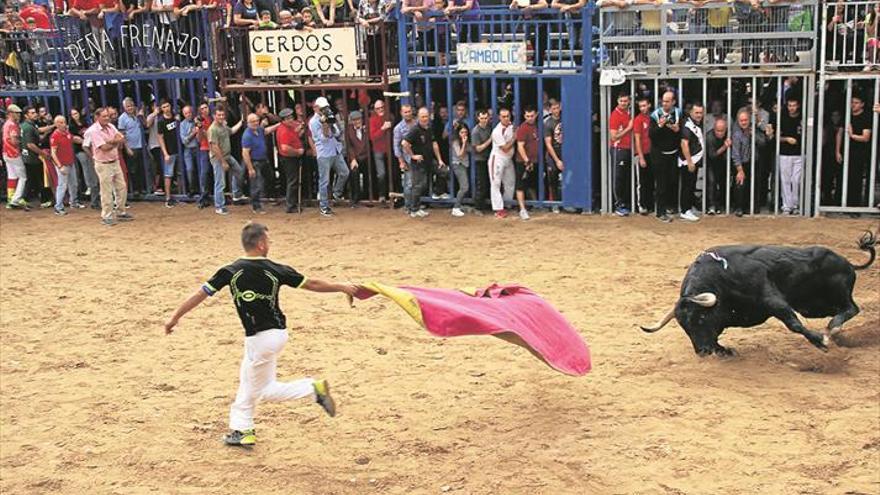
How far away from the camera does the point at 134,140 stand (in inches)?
765

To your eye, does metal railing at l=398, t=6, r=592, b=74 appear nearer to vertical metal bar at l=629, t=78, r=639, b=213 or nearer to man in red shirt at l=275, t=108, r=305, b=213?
vertical metal bar at l=629, t=78, r=639, b=213

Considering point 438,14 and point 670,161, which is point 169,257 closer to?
point 438,14

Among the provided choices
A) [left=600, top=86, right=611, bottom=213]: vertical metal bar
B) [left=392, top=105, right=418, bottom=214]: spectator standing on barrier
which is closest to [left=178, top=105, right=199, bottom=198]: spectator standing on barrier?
[left=392, top=105, right=418, bottom=214]: spectator standing on barrier

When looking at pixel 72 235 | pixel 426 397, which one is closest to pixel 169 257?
pixel 72 235

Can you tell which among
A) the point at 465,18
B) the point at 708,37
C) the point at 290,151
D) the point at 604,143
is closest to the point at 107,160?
the point at 290,151

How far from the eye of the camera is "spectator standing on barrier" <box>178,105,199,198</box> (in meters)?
18.8

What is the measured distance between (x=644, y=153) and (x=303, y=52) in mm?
5936

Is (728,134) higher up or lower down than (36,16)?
lower down

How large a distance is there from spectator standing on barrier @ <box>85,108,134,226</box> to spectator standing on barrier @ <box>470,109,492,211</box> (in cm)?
589

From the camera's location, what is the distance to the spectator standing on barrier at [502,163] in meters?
16.7

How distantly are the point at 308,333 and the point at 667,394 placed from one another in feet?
13.6

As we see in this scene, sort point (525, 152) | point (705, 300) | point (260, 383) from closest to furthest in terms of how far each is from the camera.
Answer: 1. point (260, 383)
2. point (705, 300)
3. point (525, 152)

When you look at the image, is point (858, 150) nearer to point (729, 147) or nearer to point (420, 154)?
point (729, 147)

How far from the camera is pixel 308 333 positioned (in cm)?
1176
